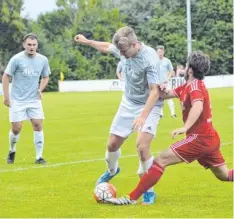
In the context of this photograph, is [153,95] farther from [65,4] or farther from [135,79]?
[65,4]

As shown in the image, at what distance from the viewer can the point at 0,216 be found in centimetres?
848

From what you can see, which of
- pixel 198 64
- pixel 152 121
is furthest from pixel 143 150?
pixel 198 64

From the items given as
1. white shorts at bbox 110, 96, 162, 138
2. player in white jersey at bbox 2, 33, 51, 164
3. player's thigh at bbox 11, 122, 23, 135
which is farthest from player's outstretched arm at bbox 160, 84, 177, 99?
player's thigh at bbox 11, 122, 23, 135

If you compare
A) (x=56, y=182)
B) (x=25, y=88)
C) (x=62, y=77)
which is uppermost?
(x=25, y=88)

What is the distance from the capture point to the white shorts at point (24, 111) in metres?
13.4

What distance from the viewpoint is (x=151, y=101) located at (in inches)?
357

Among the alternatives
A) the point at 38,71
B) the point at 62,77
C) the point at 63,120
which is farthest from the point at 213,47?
the point at 38,71

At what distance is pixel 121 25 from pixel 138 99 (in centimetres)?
7200

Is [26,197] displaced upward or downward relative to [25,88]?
downward

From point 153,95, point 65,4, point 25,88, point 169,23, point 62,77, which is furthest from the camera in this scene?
point 65,4

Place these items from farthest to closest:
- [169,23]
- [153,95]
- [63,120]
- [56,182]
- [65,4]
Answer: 1. [65,4]
2. [169,23]
3. [63,120]
4. [56,182]
5. [153,95]

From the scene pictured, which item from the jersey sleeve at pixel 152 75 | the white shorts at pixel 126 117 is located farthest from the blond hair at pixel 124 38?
the white shorts at pixel 126 117

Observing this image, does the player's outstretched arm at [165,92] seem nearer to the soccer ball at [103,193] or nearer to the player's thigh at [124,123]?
the player's thigh at [124,123]

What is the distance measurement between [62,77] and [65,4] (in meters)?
23.8
